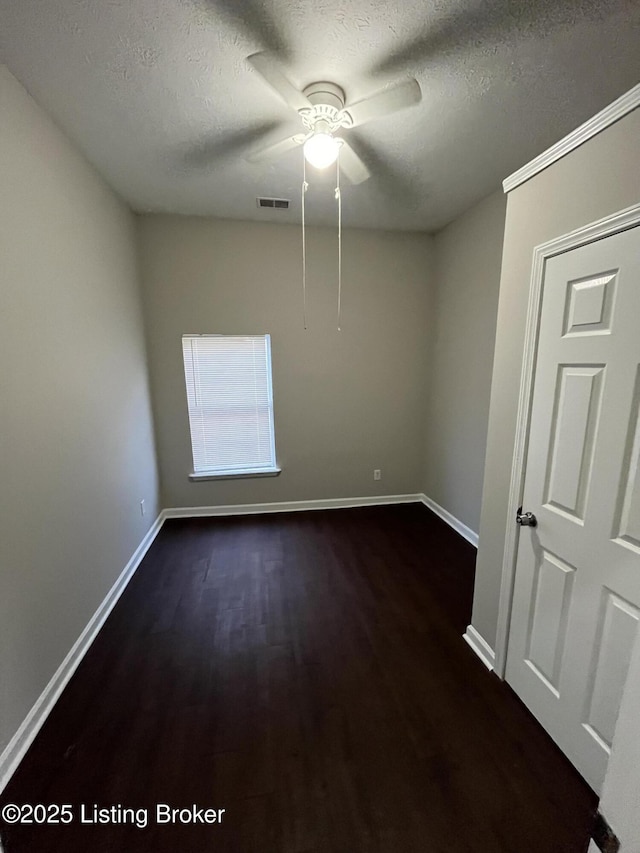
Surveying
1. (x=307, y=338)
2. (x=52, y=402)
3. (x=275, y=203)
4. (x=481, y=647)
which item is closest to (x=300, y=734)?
(x=481, y=647)

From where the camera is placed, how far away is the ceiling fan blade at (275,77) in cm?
133

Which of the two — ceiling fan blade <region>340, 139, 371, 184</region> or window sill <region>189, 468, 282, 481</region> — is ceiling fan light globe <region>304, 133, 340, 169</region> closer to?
ceiling fan blade <region>340, 139, 371, 184</region>

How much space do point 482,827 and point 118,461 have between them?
2654mm

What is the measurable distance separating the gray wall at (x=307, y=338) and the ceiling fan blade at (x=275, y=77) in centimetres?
183

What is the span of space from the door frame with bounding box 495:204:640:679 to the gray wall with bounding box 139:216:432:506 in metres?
2.17

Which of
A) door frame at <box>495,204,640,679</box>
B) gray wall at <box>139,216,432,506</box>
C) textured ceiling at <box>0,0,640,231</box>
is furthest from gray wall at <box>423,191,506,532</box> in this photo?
door frame at <box>495,204,640,679</box>

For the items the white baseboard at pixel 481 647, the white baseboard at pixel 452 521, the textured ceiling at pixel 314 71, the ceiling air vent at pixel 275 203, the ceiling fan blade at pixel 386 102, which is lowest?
the white baseboard at pixel 481 647

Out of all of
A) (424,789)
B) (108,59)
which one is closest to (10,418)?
(108,59)

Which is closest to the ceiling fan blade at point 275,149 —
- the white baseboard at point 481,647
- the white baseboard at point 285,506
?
the white baseboard at point 481,647

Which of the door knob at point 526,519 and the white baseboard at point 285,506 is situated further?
the white baseboard at point 285,506

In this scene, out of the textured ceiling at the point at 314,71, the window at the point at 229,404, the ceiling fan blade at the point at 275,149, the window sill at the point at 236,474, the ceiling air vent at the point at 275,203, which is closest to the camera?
the textured ceiling at the point at 314,71

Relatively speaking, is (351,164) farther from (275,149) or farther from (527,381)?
(527,381)

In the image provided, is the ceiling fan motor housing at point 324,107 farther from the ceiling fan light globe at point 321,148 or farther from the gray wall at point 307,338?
the gray wall at point 307,338

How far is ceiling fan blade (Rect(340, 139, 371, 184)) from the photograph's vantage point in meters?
1.86
